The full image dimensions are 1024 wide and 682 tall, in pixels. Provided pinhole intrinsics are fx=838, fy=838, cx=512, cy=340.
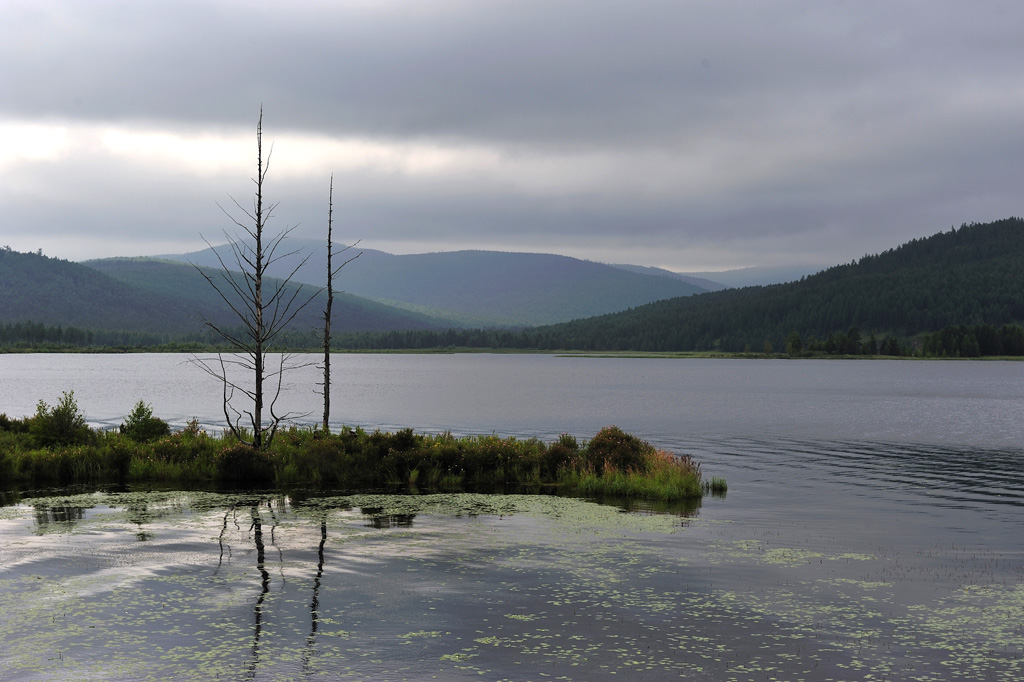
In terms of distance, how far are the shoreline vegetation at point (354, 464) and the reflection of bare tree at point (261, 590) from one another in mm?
7006

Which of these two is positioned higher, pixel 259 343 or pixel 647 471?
pixel 259 343

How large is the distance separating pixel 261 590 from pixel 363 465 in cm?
1645

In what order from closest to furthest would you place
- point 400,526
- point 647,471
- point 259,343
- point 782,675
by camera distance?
point 782,675, point 400,526, point 259,343, point 647,471

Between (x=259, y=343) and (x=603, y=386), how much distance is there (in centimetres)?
10233

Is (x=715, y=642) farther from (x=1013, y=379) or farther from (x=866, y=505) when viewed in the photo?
(x=1013, y=379)

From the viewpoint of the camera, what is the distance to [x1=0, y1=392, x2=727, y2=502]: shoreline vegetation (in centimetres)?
3041

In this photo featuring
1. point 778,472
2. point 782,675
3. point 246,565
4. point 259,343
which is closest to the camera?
point 782,675

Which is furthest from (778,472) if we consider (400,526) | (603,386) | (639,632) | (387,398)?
(603,386)

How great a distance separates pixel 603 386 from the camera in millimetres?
128500

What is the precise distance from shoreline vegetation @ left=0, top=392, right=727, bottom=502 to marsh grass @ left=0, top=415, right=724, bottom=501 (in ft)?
0.12

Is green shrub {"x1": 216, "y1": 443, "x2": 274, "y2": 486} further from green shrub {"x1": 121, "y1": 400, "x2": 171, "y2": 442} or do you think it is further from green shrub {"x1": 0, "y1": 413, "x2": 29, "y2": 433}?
green shrub {"x1": 0, "y1": 413, "x2": 29, "y2": 433}

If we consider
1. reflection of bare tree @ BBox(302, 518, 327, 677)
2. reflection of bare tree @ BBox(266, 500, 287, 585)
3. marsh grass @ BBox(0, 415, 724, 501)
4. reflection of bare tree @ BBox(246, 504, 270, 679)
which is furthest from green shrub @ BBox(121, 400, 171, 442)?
reflection of bare tree @ BBox(302, 518, 327, 677)

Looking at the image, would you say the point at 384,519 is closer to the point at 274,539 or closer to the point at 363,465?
the point at 274,539

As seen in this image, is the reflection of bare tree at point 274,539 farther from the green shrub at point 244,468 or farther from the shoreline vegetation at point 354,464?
the shoreline vegetation at point 354,464
